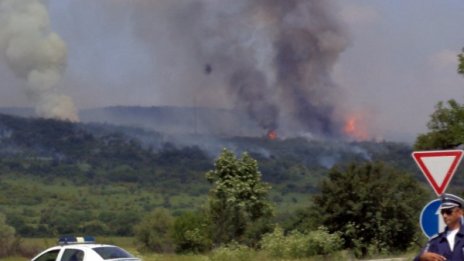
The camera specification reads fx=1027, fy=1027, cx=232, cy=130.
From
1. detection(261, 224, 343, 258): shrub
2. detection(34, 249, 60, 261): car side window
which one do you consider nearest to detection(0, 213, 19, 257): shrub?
detection(261, 224, 343, 258): shrub

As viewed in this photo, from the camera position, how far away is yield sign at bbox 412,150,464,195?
13.8 meters

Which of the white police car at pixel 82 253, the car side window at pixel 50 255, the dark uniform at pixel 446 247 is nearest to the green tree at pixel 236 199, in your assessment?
the white police car at pixel 82 253

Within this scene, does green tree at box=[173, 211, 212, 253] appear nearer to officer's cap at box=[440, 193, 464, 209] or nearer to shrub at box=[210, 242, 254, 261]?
shrub at box=[210, 242, 254, 261]

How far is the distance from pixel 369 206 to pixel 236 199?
1015 centimetres

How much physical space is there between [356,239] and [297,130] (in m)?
126

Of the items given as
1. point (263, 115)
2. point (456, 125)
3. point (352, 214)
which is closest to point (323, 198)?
point (352, 214)

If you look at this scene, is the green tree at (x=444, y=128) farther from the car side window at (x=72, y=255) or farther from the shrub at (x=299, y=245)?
the car side window at (x=72, y=255)

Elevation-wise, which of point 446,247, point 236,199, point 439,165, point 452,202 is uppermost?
point 236,199

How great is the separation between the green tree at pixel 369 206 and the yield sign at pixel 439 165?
132 ft

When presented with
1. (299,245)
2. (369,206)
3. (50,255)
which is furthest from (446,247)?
(369,206)

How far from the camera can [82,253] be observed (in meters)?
25.5

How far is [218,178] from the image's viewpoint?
2571 inches

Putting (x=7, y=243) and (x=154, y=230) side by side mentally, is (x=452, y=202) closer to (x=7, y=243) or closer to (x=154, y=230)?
(x=7, y=243)

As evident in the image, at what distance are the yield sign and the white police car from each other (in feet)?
42.2
